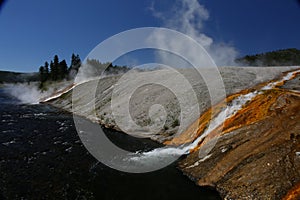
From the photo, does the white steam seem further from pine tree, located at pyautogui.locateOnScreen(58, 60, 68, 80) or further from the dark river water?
the dark river water

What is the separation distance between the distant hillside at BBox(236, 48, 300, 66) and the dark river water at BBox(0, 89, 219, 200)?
105074mm

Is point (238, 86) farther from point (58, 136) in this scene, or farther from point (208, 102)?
point (58, 136)

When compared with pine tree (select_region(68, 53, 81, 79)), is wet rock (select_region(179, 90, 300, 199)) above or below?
below

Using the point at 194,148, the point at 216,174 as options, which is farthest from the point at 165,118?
the point at 216,174

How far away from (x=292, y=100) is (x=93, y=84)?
31.4 m

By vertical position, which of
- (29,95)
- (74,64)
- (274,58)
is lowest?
(29,95)

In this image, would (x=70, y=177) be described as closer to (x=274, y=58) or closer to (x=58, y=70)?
(x=58, y=70)

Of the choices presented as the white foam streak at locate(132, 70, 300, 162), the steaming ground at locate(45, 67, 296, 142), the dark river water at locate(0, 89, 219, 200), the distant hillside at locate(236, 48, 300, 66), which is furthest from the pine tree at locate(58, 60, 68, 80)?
the distant hillside at locate(236, 48, 300, 66)

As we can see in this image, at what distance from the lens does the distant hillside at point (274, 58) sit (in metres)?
108

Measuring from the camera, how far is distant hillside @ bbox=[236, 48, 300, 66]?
10766cm

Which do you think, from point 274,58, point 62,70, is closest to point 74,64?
point 62,70

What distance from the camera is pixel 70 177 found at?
11156 millimetres

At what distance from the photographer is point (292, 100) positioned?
1402 centimetres

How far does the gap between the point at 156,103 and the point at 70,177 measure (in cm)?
1321
